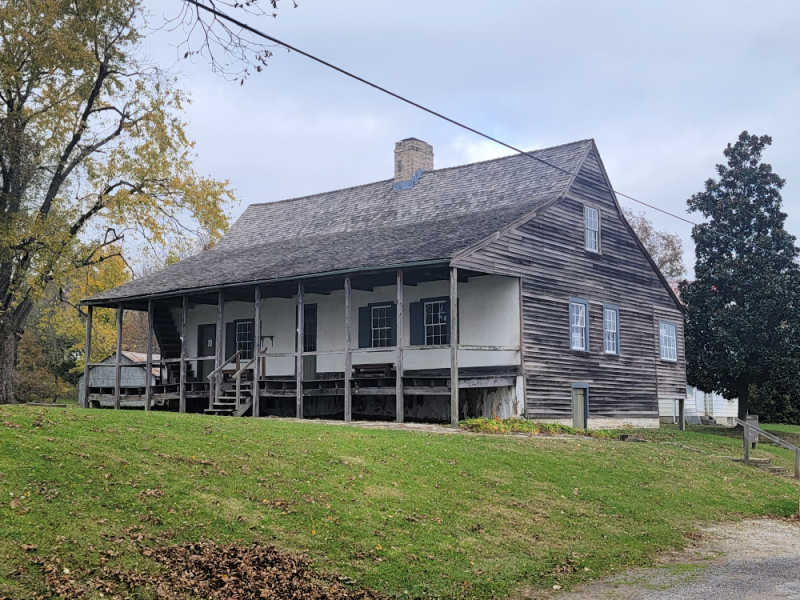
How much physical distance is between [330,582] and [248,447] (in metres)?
4.65

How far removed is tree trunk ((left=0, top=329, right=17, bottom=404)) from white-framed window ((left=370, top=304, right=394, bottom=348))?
1212 centimetres

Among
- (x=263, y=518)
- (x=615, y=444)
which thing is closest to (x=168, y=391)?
(x=615, y=444)

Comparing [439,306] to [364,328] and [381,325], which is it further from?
[364,328]

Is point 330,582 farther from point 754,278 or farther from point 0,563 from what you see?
point 754,278

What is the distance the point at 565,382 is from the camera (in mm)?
24406

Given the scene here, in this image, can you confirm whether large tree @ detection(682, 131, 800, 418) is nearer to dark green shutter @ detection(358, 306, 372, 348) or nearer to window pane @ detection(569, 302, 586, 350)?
window pane @ detection(569, 302, 586, 350)

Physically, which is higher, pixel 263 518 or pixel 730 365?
pixel 730 365

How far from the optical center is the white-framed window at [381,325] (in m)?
25.3

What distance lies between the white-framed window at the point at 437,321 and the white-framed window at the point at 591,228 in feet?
18.0

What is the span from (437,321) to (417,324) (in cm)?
68

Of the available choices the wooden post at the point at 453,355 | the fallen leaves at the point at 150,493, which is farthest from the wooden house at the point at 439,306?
the fallen leaves at the point at 150,493

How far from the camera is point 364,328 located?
25.7 meters

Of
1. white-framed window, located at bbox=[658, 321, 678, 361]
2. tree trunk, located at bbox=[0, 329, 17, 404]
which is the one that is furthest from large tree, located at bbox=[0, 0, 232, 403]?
white-framed window, located at bbox=[658, 321, 678, 361]

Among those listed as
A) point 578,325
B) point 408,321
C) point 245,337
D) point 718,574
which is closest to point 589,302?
point 578,325
